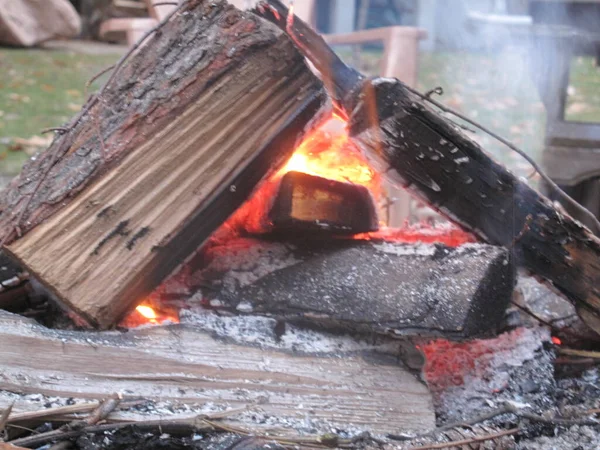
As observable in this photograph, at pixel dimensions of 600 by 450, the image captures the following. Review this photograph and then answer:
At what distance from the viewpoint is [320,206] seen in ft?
5.90

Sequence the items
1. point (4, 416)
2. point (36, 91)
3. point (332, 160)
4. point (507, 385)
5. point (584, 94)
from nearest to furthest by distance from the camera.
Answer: point (4, 416) < point (507, 385) < point (332, 160) < point (36, 91) < point (584, 94)

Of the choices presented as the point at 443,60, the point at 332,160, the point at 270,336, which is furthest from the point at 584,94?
the point at 270,336

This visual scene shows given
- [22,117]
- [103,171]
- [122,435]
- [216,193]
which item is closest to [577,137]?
[216,193]

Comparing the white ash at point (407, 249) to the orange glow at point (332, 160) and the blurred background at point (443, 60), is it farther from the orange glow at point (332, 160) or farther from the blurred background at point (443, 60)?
the blurred background at point (443, 60)

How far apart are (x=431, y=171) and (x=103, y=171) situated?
2.52ft

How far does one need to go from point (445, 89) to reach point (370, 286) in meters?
6.11

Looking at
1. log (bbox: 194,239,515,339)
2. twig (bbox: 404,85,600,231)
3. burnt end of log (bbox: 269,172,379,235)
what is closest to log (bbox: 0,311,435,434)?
log (bbox: 194,239,515,339)

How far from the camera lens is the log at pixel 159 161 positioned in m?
1.57

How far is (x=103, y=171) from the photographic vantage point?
160cm

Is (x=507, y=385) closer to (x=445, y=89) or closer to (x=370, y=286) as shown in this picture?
(x=370, y=286)

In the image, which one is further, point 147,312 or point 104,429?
point 147,312

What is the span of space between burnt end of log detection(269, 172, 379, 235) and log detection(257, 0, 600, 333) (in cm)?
14

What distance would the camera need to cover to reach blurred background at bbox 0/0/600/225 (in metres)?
3.25

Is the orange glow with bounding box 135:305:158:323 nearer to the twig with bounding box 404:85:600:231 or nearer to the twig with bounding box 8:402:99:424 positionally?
the twig with bounding box 8:402:99:424
